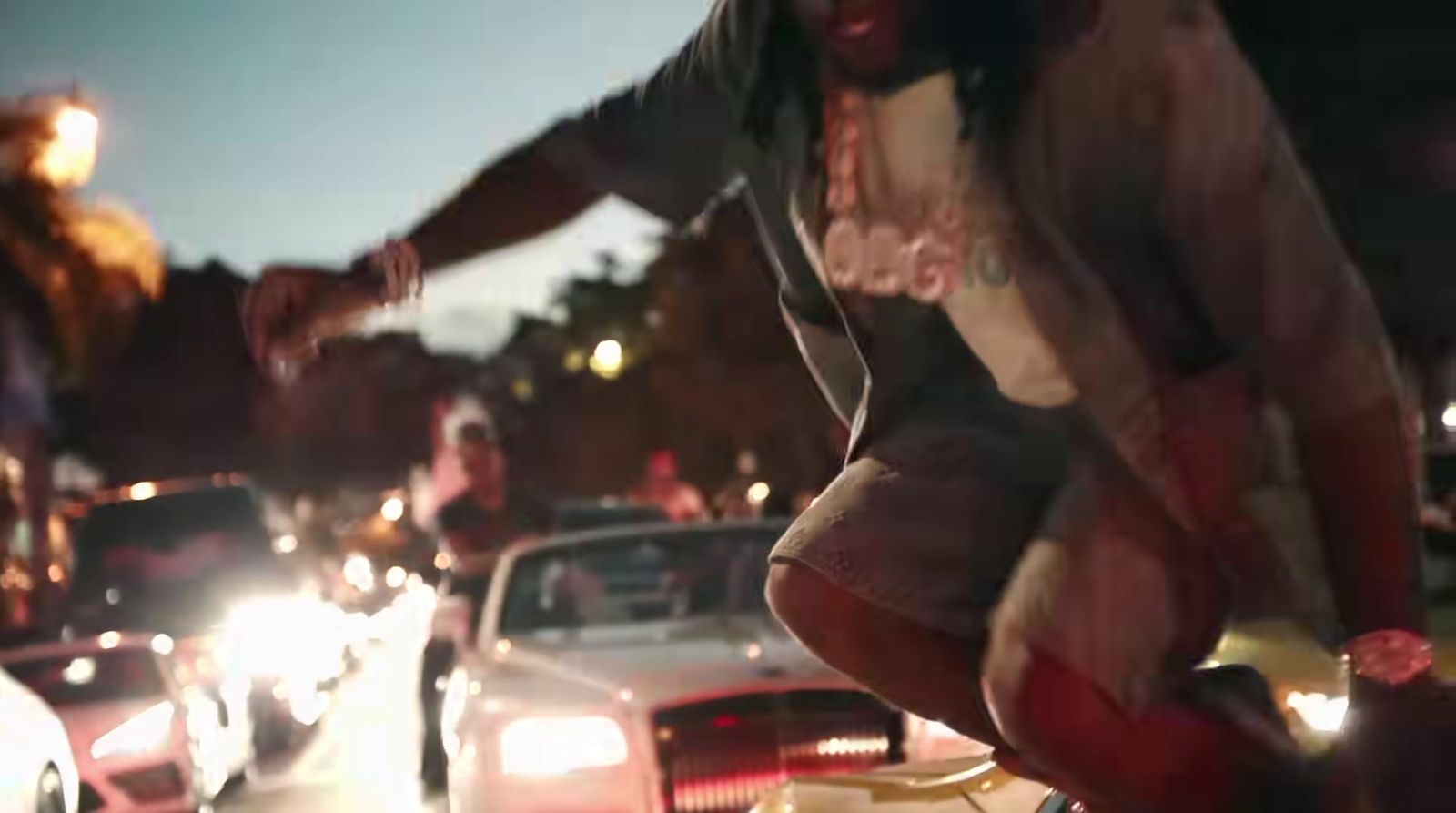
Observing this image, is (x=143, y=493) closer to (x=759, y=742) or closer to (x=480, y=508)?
(x=480, y=508)

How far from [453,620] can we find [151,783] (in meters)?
2.06

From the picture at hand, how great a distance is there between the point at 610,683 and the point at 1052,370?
17.6ft

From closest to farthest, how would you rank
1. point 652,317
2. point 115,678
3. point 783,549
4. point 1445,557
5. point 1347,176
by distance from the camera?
point 783,549 → point 1445,557 → point 115,678 → point 1347,176 → point 652,317

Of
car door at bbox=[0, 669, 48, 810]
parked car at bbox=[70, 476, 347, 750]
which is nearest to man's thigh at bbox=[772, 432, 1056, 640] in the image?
car door at bbox=[0, 669, 48, 810]

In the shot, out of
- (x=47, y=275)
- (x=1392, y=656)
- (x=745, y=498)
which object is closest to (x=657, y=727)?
(x=1392, y=656)

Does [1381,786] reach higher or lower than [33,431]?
lower

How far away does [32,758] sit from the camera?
8.67 metres

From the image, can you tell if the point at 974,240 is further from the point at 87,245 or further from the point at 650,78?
the point at 87,245

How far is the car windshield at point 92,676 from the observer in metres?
11.3

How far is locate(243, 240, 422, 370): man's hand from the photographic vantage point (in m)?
2.38

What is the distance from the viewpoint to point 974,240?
192cm

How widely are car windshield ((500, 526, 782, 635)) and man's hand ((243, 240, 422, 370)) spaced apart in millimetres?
6318

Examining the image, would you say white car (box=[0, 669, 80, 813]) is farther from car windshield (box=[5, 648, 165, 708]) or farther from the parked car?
the parked car

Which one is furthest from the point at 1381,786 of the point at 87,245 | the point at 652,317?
the point at 652,317
